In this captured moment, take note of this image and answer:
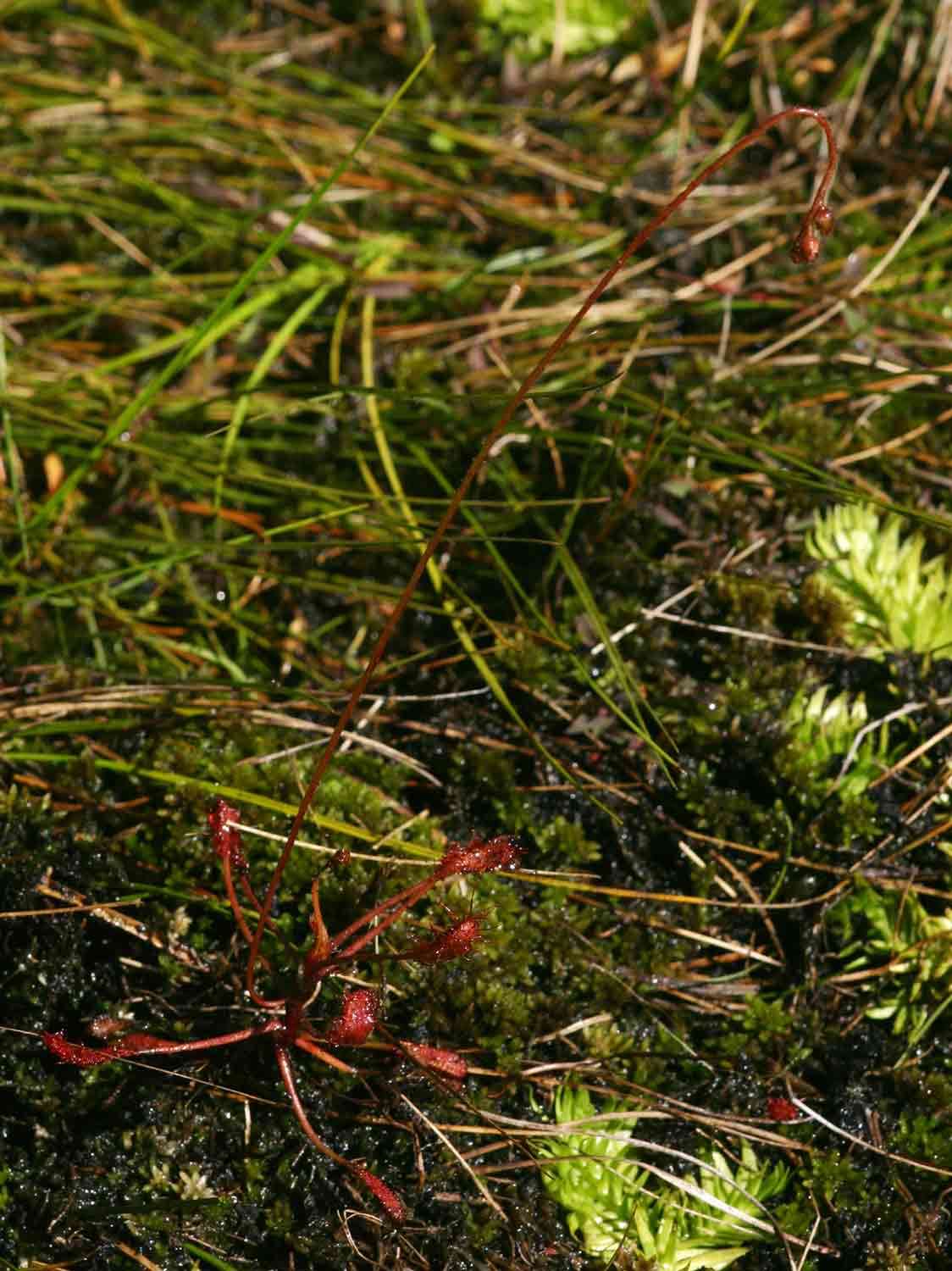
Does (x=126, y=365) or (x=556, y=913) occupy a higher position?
(x=126, y=365)

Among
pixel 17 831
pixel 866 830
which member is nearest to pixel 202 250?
pixel 17 831

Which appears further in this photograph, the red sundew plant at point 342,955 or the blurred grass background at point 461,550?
the blurred grass background at point 461,550

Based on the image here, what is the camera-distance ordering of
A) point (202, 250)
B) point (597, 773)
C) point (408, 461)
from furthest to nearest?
point (202, 250) → point (408, 461) → point (597, 773)

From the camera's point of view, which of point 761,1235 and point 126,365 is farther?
point 126,365

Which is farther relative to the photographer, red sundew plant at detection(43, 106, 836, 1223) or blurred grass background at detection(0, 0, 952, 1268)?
blurred grass background at detection(0, 0, 952, 1268)

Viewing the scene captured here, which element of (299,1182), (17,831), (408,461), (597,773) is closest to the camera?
(299,1182)

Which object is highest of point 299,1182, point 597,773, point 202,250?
point 202,250

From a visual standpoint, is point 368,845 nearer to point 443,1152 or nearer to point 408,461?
point 443,1152
